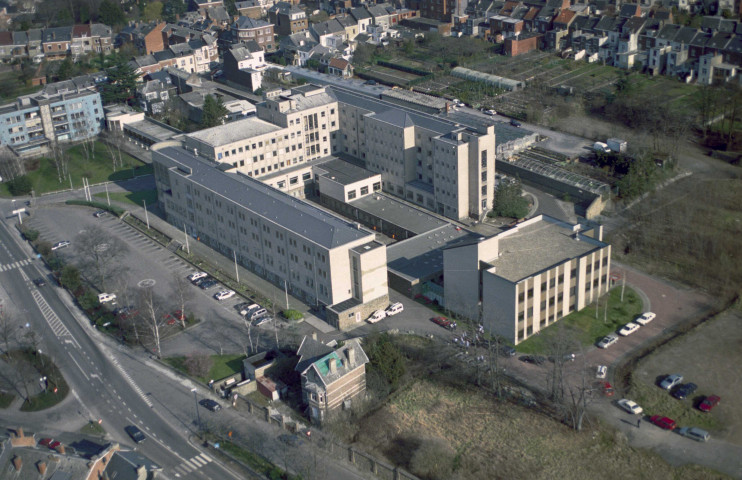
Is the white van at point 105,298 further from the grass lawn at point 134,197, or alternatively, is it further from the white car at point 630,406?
the white car at point 630,406

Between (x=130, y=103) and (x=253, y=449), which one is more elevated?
(x=130, y=103)

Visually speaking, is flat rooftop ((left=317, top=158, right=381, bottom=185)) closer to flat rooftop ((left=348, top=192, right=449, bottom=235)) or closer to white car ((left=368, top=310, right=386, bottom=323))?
flat rooftop ((left=348, top=192, right=449, bottom=235))

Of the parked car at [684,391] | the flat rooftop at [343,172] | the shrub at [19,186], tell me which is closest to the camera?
the parked car at [684,391]

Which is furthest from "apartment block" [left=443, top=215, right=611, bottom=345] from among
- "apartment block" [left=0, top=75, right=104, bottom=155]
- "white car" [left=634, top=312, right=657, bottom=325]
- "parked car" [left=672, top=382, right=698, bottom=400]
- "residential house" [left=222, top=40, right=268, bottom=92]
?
"residential house" [left=222, top=40, right=268, bottom=92]

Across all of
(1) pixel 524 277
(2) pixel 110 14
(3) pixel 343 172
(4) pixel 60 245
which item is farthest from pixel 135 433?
(2) pixel 110 14

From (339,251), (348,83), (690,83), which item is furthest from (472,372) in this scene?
(690,83)

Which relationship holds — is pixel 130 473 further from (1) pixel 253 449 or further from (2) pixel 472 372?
(2) pixel 472 372

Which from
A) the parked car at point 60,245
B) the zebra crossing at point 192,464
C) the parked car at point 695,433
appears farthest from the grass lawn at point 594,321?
the parked car at point 60,245
